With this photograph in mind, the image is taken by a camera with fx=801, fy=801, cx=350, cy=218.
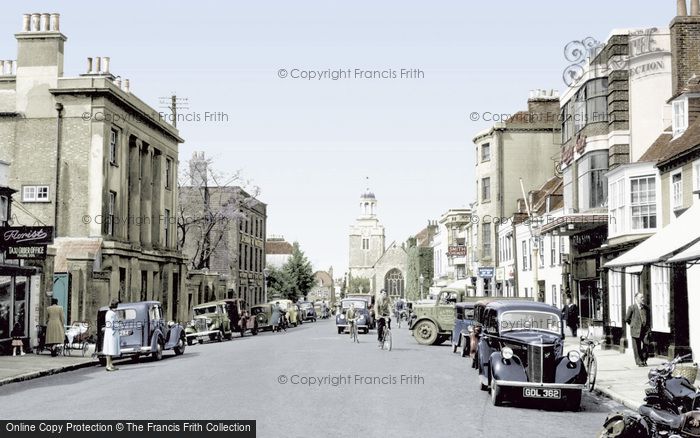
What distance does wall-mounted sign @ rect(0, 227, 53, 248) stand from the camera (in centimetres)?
2298

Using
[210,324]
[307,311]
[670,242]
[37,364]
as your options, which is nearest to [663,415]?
[670,242]

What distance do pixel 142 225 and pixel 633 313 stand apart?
28899 mm

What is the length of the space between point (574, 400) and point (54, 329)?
662 inches

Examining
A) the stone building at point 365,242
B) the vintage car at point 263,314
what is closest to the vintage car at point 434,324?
the vintage car at point 263,314

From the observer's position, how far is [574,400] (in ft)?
42.1

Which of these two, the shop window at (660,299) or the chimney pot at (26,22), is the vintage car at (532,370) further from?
the chimney pot at (26,22)

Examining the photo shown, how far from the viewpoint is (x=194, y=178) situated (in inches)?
2083

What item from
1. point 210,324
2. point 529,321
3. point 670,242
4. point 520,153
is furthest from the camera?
point 520,153

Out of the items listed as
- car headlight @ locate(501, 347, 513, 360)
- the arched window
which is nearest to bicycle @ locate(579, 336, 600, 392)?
car headlight @ locate(501, 347, 513, 360)

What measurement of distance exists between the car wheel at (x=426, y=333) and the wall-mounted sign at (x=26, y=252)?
13.0 metres

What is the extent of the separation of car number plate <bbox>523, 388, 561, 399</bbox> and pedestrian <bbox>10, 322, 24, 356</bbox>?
1682 cm

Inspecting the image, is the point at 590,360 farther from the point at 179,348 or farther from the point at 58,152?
the point at 58,152

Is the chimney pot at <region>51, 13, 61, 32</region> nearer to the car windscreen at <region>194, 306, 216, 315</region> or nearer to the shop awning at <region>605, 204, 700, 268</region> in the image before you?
the car windscreen at <region>194, 306, 216, 315</region>

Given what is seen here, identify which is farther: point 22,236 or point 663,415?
point 22,236
